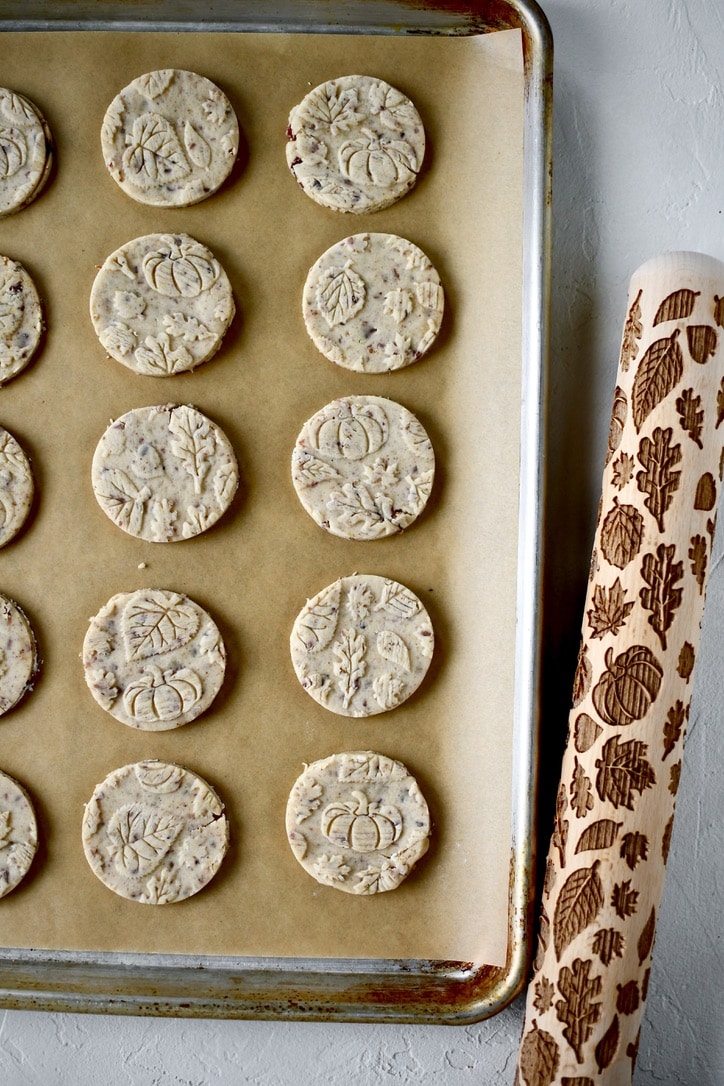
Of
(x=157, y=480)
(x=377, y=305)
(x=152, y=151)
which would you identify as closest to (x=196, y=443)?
(x=157, y=480)

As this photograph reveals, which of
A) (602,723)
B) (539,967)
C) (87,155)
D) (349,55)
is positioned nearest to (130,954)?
(539,967)

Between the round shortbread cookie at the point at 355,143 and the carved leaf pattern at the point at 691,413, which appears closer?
the carved leaf pattern at the point at 691,413

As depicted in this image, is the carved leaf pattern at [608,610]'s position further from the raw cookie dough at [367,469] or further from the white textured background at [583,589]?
the raw cookie dough at [367,469]

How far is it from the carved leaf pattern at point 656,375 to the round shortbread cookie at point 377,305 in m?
0.32

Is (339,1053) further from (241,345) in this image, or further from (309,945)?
(241,345)

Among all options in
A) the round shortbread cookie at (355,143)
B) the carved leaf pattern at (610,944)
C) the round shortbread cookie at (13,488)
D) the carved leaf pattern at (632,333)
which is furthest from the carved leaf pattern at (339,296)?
the carved leaf pattern at (610,944)

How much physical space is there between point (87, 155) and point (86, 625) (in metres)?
0.72

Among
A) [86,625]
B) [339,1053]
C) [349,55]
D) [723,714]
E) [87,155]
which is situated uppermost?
[349,55]

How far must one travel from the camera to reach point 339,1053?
1.22 m

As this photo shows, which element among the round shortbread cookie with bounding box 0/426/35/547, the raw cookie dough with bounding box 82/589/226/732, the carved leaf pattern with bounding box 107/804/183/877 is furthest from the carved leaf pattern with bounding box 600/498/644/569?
the round shortbread cookie with bounding box 0/426/35/547

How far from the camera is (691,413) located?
1.04 meters

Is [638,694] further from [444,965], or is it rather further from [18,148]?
[18,148]

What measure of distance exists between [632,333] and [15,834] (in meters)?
1.13

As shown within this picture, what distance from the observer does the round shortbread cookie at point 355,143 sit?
1.23 m
